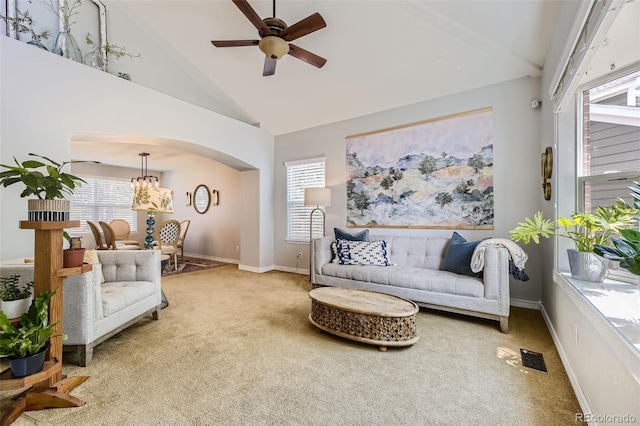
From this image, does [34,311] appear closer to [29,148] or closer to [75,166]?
[29,148]

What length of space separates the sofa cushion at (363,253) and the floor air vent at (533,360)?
1.66m

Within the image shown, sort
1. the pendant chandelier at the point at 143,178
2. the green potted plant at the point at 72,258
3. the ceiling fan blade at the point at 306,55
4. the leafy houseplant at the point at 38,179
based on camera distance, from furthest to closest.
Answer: the pendant chandelier at the point at 143,178 → the ceiling fan blade at the point at 306,55 → the green potted plant at the point at 72,258 → the leafy houseplant at the point at 38,179

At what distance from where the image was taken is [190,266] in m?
5.98

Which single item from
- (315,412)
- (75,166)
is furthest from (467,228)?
(75,166)

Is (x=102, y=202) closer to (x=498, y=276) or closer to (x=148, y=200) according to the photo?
(x=148, y=200)

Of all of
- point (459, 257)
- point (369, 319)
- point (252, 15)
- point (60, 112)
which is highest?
point (252, 15)

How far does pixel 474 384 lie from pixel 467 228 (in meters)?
2.18

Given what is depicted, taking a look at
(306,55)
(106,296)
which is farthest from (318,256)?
(306,55)

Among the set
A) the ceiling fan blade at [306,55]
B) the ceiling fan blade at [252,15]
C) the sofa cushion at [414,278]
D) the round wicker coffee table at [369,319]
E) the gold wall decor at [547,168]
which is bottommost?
the round wicker coffee table at [369,319]

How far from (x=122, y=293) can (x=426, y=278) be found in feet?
9.48

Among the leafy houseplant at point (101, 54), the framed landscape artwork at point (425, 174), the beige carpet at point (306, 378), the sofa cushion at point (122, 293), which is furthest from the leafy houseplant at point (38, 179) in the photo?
the framed landscape artwork at point (425, 174)

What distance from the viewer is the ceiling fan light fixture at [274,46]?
8.81 ft

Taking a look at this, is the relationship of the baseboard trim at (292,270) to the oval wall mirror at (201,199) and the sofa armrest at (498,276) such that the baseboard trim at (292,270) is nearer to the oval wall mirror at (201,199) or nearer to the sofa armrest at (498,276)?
the oval wall mirror at (201,199)

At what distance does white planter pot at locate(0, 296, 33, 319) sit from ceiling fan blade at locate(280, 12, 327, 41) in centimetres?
284
